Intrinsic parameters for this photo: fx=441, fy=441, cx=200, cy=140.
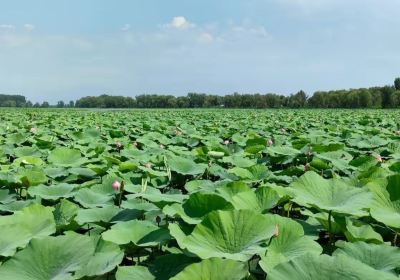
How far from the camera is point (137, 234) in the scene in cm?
142

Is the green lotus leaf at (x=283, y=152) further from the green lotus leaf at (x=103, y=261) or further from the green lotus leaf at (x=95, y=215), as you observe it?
the green lotus leaf at (x=103, y=261)

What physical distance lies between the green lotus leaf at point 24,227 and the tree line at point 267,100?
186ft

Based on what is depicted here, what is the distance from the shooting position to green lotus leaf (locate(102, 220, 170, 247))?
134 cm

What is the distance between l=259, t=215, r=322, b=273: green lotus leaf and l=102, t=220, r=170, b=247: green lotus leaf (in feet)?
1.08

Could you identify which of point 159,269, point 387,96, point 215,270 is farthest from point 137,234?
point 387,96

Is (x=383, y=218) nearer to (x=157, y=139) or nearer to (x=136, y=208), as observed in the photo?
(x=136, y=208)

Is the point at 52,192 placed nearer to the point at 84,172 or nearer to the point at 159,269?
the point at 84,172

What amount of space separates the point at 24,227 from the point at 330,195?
108 centimetres

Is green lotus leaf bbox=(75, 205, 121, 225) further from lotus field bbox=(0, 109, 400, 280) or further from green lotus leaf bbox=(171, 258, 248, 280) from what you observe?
green lotus leaf bbox=(171, 258, 248, 280)

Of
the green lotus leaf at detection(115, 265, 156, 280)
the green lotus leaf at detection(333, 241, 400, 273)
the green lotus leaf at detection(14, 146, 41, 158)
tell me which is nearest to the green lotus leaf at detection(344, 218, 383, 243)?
the green lotus leaf at detection(333, 241, 400, 273)

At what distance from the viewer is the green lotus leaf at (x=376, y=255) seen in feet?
3.82

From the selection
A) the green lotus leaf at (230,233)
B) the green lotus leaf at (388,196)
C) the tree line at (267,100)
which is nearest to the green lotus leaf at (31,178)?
the green lotus leaf at (230,233)

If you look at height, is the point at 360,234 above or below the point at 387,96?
below

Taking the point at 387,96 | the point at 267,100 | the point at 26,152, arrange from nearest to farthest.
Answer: the point at 26,152 → the point at 387,96 → the point at 267,100
